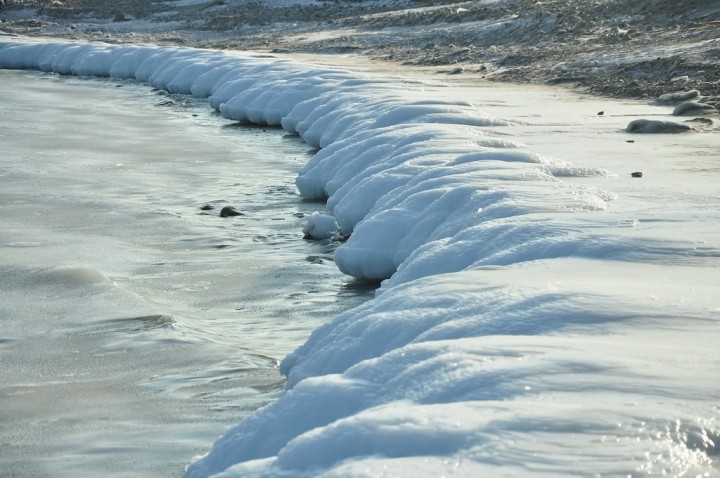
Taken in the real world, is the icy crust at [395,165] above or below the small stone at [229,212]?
above

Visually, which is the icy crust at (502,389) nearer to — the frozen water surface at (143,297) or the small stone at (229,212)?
the frozen water surface at (143,297)

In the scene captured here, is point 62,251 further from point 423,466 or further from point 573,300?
point 423,466

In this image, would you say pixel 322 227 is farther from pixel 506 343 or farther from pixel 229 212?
pixel 506 343

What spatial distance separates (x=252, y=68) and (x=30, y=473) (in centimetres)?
1255

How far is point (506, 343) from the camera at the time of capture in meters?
3.09

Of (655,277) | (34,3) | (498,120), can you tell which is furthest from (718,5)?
(34,3)

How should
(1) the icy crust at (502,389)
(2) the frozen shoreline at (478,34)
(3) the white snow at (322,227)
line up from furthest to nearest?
(2) the frozen shoreline at (478,34), (3) the white snow at (322,227), (1) the icy crust at (502,389)

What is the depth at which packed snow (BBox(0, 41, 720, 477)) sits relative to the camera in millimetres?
2490

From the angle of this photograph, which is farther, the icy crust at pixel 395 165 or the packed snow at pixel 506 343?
the icy crust at pixel 395 165

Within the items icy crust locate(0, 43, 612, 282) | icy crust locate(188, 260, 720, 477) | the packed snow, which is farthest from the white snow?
icy crust locate(188, 260, 720, 477)

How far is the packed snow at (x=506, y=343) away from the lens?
249 centimetres

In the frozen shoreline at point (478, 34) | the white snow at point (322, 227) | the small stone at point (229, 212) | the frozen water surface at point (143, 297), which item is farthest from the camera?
the frozen shoreline at point (478, 34)

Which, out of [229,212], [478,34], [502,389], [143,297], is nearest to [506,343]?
[502,389]

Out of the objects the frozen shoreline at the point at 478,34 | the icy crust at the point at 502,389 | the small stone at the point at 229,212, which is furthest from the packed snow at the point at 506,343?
the frozen shoreline at the point at 478,34
